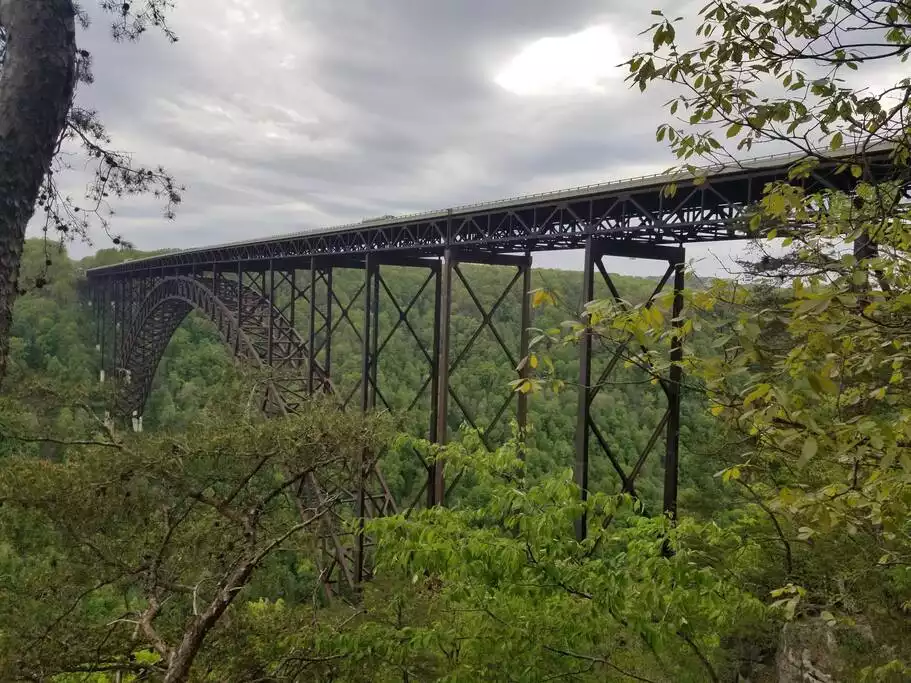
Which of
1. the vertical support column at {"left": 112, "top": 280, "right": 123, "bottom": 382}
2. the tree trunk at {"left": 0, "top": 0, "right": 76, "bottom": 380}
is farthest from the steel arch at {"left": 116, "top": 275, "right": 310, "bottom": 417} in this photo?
the tree trunk at {"left": 0, "top": 0, "right": 76, "bottom": 380}

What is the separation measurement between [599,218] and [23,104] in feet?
21.8

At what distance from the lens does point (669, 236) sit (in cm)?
830

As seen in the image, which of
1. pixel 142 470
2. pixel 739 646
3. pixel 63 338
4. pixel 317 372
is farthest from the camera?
pixel 63 338

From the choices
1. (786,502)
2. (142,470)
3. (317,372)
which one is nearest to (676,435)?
(786,502)

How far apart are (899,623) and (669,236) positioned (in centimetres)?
521

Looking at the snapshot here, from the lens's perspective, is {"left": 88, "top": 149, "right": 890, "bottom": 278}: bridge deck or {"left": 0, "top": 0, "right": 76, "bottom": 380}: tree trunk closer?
{"left": 0, "top": 0, "right": 76, "bottom": 380}: tree trunk

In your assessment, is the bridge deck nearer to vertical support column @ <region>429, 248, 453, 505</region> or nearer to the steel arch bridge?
the steel arch bridge

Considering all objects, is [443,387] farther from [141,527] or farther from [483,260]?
[141,527]

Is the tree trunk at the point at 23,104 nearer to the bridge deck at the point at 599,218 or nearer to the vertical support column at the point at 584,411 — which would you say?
the bridge deck at the point at 599,218

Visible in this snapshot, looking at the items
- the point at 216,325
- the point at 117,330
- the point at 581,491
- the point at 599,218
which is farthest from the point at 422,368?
the point at 581,491

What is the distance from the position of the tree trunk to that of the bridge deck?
16.3ft

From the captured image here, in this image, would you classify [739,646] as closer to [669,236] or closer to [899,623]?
[899,623]

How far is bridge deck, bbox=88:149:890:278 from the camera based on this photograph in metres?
6.66

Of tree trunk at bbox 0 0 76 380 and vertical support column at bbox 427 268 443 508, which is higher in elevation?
tree trunk at bbox 0 0 76 380
